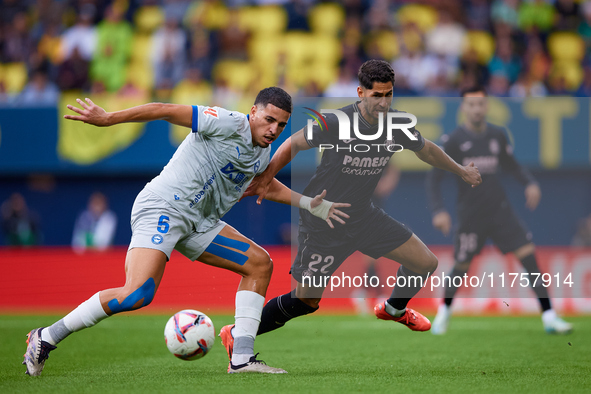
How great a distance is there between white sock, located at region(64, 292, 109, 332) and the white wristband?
190cm

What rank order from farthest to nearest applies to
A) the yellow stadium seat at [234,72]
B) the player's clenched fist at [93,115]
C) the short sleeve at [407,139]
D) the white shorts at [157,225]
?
the yellow stadium seat at [234,72] → the short sleeve at [407,139] → the white shorts at [157,225] → the player's clenched fist at [93,115]

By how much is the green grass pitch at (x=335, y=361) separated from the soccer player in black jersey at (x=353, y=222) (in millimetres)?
653

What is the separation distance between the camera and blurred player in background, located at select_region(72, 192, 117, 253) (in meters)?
14.5

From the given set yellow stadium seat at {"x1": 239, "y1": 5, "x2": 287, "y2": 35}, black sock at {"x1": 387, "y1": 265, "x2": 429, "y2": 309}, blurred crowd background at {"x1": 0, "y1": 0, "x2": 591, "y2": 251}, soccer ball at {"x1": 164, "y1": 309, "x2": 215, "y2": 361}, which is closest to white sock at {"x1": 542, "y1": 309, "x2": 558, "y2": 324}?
black sock at {"x1": 387, "y1": 265, "x2": 429, "y2": 309}

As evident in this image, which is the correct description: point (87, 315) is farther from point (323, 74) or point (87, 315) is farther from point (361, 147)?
point (323, 74)

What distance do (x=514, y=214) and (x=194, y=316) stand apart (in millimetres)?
4612

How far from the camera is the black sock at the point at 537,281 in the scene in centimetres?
841

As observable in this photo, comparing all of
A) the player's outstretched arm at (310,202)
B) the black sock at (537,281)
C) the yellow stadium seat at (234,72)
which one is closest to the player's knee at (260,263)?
the player's outstretched arm at (310,202)

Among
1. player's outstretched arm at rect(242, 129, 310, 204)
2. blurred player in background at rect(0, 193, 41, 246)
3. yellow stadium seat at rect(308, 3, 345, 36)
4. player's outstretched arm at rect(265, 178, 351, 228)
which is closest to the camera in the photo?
player's outstretched arm at rect(242, 129, 310, 204)

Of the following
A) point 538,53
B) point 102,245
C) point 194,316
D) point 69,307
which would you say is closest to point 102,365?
point 194,316

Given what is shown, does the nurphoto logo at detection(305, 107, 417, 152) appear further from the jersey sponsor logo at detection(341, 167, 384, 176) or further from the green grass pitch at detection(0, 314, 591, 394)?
the green grass pitch at detection(0, 314, 591, 394)

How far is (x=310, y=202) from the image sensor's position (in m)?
6.25

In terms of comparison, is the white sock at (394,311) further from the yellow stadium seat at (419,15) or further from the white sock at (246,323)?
the yellow stadium seat at (419,15)

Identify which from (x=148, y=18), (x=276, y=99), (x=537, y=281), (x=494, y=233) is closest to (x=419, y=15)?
(x=148, y=18)
